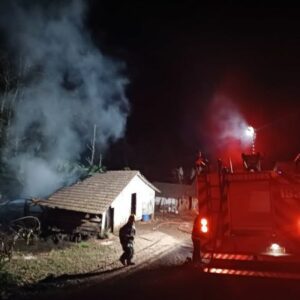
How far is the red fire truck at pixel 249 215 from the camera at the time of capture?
831 cm

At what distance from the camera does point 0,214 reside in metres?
21.8

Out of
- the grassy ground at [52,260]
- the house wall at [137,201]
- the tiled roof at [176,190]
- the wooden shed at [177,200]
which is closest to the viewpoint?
the grassy ground at [52,260]

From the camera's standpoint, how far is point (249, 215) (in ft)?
28.9

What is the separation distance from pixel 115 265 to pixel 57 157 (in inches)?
766

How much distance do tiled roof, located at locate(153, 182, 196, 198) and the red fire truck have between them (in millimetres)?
24421

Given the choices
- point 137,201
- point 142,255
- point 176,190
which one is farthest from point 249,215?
point 176,190

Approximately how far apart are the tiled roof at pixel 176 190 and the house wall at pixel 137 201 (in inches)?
302

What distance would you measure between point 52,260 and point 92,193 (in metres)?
8.98

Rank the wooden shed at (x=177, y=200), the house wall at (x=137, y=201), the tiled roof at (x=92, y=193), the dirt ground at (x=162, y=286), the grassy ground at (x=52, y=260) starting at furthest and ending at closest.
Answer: the wooden shed at (x=177, y=200), the house wall at (x=137, y=201), the tiled roof at (x=92, y=193), the grassy ground at (x=52, y=260), the dirt ground at (x=162, y=286)

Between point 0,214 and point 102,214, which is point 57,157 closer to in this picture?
point 0,214

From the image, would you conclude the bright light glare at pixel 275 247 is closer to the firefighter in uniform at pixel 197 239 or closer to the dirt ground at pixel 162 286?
the dirt ground at pixel 162 286

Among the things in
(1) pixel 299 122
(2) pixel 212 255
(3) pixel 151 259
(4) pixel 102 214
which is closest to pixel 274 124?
(1) pixel 299 122

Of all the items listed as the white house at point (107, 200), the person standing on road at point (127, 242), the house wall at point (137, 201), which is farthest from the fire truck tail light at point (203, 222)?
the house wall at point (137, 201)

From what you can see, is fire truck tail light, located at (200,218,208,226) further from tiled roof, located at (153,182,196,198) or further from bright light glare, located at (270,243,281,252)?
tiled roof, located at (153,182,196,198)
